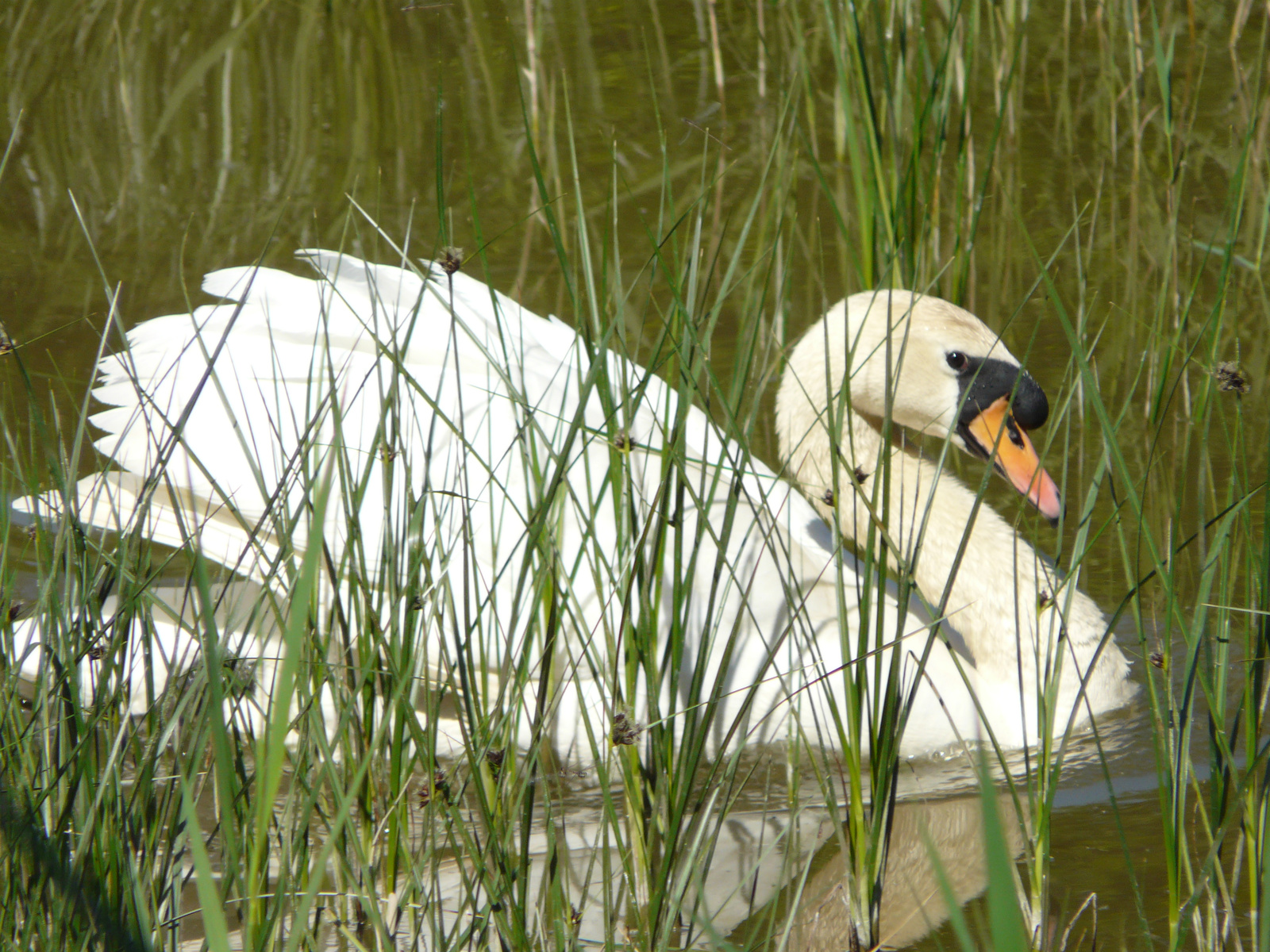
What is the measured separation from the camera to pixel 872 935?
2.44 meters

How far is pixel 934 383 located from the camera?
12.5ft

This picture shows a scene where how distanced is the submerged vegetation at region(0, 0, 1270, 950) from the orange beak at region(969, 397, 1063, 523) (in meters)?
Result: 0.26

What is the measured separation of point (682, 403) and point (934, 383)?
1671 mm

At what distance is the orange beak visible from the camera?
354 centimetres

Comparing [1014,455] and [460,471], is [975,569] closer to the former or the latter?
[1014,455]

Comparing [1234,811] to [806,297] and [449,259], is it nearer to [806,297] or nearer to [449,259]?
[449,259]

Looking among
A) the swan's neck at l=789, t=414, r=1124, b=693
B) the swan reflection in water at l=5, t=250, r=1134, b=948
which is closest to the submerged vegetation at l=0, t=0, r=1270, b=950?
the swan reflection in water at l=5, t=250, r=1134, b=948

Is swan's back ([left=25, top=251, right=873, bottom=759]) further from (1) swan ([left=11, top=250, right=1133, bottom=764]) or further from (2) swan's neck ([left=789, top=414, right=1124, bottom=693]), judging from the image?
(2) swan's neck ([left=789, top=414, right=1124, bottom=693])

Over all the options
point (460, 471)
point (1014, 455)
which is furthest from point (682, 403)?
point (1014, 455)

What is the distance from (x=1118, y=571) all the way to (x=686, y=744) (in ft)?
7.66

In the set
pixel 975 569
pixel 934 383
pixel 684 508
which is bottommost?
pixel 975 569

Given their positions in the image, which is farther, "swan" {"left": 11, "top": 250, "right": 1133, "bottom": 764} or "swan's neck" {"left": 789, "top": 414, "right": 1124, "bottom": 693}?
"swan's neck" {"left": 789, "top": 414, "right": 1124, "bottom": 693}

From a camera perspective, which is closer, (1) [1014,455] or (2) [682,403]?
(2) [682,403]

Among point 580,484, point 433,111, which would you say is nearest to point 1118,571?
point 580,484
